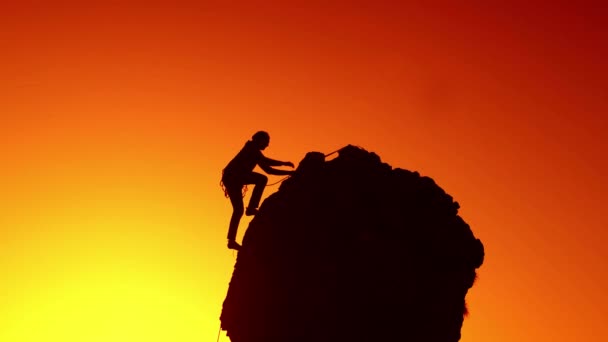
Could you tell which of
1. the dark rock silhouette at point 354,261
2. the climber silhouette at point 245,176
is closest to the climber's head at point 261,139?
the climber silhouette at point 245,176

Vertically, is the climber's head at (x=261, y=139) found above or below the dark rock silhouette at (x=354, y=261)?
above

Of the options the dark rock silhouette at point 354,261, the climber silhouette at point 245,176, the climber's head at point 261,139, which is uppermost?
the climber's head at point 261,139

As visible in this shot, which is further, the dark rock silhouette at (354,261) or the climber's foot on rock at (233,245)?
the climber's foot on rock at (233,245)

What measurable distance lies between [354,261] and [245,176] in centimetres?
513

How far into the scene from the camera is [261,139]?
775 inches

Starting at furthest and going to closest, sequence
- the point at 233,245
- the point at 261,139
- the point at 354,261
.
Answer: the point at 233,245, the point at 261,139, the point at 354,261

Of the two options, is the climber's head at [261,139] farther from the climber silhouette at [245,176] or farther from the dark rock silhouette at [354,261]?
the dark rock silhouette at [354,261]

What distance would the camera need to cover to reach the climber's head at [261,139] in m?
19.6

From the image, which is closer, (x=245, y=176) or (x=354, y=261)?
(x=354, y=261)

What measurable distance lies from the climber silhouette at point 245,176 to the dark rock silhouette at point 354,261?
1669 millimetres

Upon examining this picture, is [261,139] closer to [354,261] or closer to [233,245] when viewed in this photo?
[233,245]

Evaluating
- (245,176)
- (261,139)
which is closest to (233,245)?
(245,176)

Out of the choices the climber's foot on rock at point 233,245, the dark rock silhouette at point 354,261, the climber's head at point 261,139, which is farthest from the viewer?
the climber's foot on rock at point 233,245

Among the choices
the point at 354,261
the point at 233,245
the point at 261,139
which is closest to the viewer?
the point at 354,261
